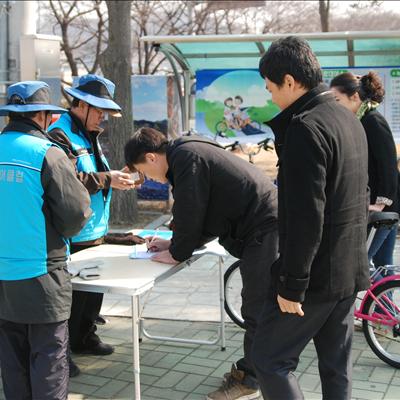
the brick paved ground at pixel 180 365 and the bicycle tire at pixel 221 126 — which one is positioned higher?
the bicycle tire at pixel 221 126

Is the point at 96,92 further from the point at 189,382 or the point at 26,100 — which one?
the point at 189,382

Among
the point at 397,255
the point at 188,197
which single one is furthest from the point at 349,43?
the point at 188,197

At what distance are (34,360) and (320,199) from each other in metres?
1.67

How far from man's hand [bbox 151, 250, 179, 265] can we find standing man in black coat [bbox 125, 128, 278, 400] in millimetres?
16

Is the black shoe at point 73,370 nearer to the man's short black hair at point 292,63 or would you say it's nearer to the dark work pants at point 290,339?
the dark work pants at point 290,339

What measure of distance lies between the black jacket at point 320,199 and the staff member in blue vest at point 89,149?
1457 millimetres

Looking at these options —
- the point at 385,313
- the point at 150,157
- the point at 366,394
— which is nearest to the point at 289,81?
the point at 150,157

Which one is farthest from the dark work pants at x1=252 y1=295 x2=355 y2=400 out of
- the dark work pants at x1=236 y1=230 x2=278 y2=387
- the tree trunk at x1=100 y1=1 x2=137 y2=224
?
the tree trunk at x1=100 y1=1 x2=137 y2=224

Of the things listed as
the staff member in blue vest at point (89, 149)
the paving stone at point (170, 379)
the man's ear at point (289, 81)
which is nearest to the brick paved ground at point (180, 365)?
the paving stone at point (170, 379)

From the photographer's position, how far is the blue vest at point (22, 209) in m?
2.88

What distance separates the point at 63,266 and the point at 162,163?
2.59 feet

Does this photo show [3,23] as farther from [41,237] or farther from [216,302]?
[41,237]

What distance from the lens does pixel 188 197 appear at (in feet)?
10.6

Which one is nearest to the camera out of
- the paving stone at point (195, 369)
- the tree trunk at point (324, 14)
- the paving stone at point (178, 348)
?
the paving stone at point (195, 369)
